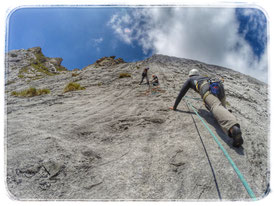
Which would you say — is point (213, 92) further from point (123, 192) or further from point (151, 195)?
point (123, 192)

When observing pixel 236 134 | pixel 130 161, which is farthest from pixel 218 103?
pixel 130 161

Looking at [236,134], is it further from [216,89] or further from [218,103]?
[216,89]

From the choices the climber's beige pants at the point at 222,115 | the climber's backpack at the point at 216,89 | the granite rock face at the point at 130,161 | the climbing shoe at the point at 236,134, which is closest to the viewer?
the granite rock face at the point at 130,161

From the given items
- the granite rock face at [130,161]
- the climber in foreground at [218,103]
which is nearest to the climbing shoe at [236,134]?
the climber in foreground at [218,103]

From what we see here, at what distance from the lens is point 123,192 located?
5.62ft

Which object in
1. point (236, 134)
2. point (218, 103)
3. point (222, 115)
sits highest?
point (218, 103)

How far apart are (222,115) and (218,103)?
1.52ft

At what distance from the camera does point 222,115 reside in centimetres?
246

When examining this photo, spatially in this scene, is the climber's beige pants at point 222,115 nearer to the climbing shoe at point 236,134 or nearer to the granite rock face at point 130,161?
the climbing shoe at point 236,134

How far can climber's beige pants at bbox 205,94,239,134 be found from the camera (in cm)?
228

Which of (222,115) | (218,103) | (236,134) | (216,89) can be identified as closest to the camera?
(236,134)

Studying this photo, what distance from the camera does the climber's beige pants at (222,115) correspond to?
2275 millimetres

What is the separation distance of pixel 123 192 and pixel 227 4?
4041mm

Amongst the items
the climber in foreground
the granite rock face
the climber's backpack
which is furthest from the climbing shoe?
the climber's backpack
